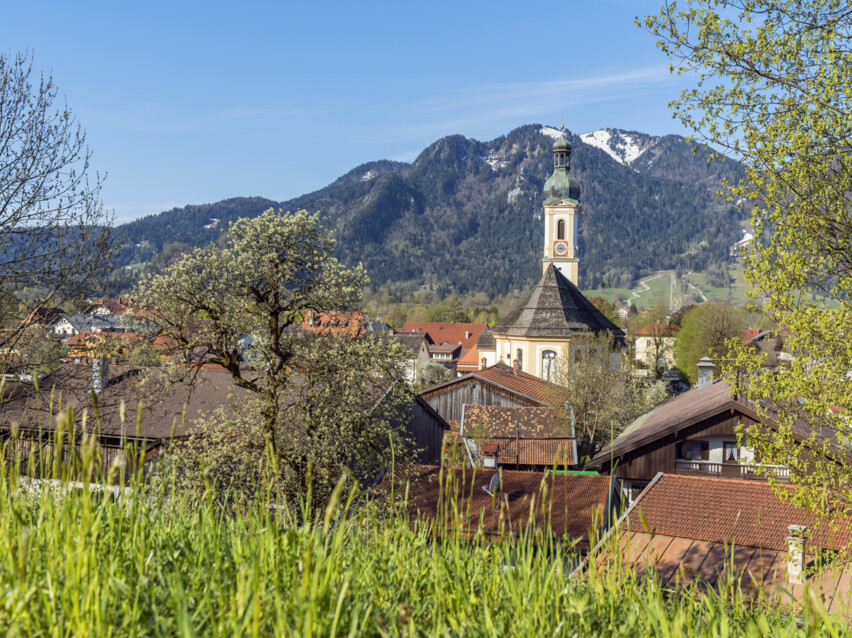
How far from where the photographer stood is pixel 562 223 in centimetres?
7506

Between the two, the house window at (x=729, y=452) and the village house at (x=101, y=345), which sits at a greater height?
the village house at (x=101, y=345)

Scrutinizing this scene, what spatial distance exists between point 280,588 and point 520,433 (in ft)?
99.2

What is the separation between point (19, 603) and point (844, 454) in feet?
32.1

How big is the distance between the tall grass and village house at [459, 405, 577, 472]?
24.4m

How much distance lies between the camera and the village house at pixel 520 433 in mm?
28812

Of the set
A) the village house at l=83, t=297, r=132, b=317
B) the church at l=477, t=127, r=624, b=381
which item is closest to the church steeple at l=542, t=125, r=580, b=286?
the church at l=477, t=127, r=624, b=381

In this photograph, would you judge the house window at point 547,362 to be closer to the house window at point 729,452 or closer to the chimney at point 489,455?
the chimney at point 489,455

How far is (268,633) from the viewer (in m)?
1.71

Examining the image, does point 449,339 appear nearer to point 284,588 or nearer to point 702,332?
point 702,332

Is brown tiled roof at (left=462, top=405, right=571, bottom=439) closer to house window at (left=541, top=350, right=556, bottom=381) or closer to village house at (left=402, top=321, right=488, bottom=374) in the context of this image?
house window at (left=541, top=350, right=556, bottom=381)

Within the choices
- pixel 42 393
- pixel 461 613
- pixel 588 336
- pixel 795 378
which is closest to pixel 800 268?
pixel 795 378

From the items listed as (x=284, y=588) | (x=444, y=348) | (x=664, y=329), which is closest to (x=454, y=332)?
(x=444, y=348)

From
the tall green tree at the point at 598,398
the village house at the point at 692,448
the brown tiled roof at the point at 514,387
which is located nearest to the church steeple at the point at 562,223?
the tall green tree at the point at 598,398

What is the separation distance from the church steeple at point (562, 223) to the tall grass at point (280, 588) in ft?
231
